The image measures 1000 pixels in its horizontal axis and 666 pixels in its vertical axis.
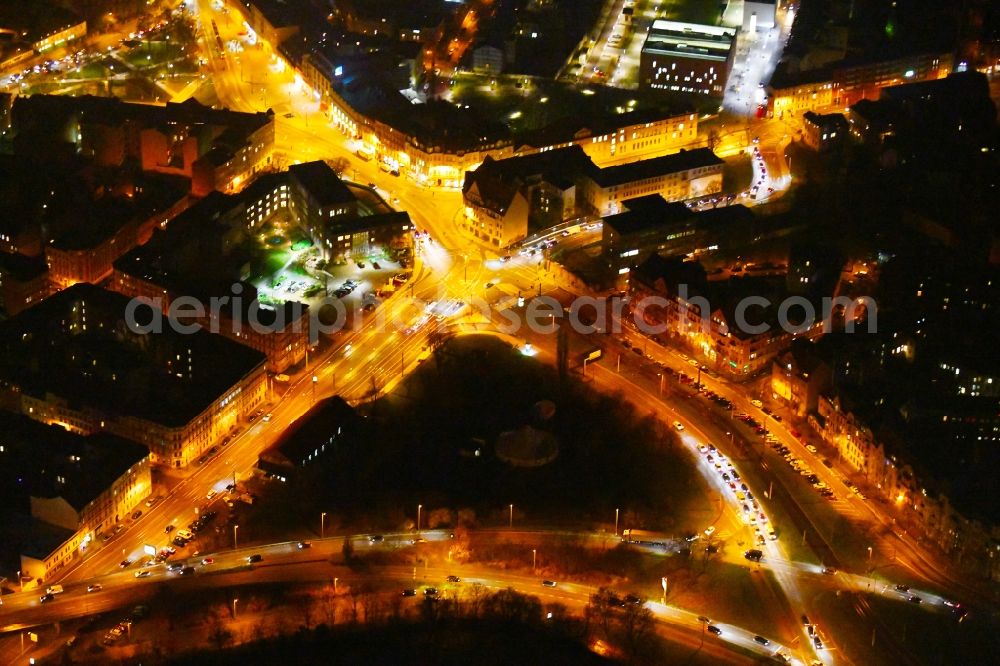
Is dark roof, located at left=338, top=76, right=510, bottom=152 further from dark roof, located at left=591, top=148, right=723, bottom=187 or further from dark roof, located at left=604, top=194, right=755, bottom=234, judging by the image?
dark roof, located at left=604, top=194, right=755, bottom=234

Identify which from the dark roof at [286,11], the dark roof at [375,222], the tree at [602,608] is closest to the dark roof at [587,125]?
the dark roof at [375,222]

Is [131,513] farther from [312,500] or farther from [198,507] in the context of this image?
[312,500]

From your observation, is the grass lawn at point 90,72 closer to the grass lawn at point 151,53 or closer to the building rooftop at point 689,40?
the grass lawn at point 151,53

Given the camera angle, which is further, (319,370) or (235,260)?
(235,260)

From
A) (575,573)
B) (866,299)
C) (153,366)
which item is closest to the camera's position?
(575,573)

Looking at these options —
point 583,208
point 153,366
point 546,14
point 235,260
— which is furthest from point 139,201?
point 546,14

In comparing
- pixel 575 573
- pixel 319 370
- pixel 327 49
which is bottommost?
pixel 575 573
